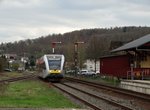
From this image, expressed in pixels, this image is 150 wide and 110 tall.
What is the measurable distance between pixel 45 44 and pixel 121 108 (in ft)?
567

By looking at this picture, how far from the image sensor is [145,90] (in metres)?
29.8

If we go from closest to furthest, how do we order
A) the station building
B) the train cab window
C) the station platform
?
the station platform, the station building, the train cab window

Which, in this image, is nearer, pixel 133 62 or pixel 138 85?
pixel 138 85

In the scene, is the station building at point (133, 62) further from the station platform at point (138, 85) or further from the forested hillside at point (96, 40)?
the forested hillside at point (96, 40)

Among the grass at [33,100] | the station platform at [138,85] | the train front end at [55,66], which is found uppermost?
the train front end at [55,66]

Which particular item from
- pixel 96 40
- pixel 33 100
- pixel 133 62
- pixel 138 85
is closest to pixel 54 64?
pixel 133 62

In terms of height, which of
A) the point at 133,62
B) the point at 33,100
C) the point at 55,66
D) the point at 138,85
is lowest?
the point at 33,100

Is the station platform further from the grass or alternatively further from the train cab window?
the train cab window

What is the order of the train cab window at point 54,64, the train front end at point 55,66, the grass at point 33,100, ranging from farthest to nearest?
the train cab window at point 54,64, the train front end at point 55,66, the grass at point 33,100

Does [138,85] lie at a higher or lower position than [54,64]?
lower

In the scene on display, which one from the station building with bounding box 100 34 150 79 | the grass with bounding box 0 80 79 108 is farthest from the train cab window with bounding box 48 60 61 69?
the grass with bounding box 0 80 79 108

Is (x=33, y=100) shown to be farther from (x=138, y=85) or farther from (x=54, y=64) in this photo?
(x=54, y=64)

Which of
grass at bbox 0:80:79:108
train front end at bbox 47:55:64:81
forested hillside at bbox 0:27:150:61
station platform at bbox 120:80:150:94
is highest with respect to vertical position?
forested hillside at bbox 0:27:150:61

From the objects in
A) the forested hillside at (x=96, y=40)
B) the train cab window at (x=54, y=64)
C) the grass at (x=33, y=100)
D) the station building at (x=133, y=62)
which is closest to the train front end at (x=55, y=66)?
the train cab window at (x=54, y=64)
